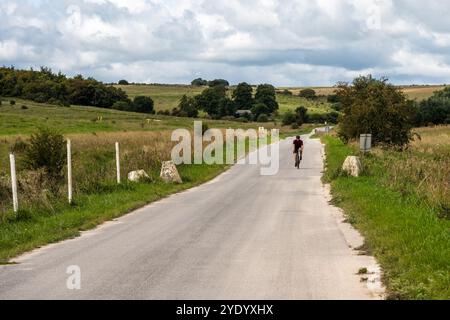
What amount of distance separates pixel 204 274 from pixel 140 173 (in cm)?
1373

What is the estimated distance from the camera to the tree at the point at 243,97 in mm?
147500

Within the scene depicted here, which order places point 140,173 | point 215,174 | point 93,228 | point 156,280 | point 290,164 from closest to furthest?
1. point 156,280
2. point 93,228
3. point 140,173
4. point 215,174
5. point 290,164

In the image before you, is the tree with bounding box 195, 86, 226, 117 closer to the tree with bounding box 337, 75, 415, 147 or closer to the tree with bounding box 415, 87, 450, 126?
the tree with bounding box 415, 87, 450, 126

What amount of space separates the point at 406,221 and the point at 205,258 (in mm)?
4115

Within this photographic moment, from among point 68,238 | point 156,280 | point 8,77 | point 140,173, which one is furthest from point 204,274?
point 8,77

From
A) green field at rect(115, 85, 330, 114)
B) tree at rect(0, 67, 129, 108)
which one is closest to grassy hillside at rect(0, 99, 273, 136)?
tree at rect(0, 67, 129, 108)

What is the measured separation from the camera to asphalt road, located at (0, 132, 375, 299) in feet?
26.4

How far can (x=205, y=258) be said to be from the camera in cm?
1016

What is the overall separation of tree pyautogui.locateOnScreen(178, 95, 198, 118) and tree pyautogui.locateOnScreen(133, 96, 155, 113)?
5.86m

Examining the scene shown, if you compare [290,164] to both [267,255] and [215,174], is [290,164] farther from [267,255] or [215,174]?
[267,255]

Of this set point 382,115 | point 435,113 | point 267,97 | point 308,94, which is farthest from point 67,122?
point 308,94

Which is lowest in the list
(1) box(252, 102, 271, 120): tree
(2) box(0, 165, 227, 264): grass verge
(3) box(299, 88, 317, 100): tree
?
(1) box(252, 102, 271, 120): tree

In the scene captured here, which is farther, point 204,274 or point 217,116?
point 217,116
